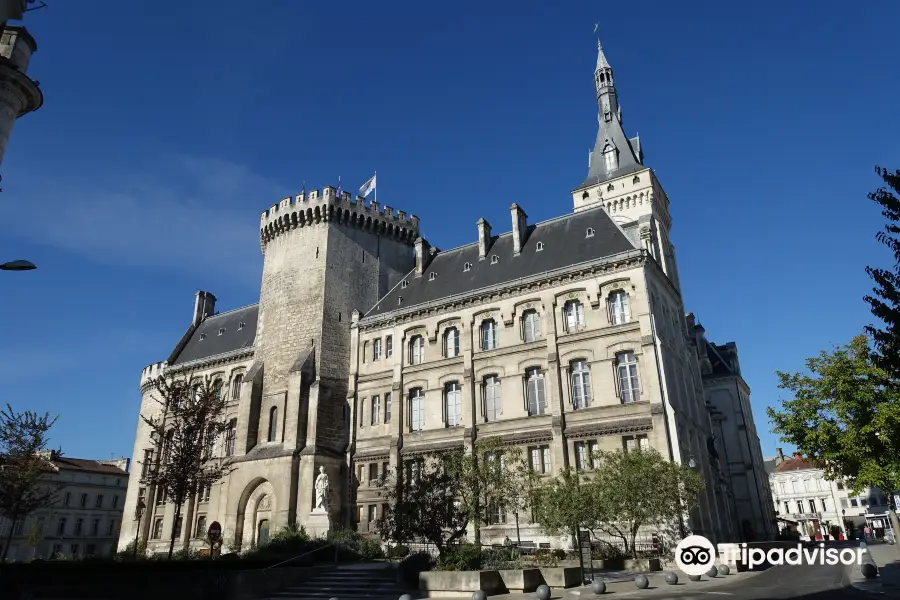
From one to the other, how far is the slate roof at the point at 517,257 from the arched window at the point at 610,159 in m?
22.4

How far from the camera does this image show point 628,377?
28.3 metres

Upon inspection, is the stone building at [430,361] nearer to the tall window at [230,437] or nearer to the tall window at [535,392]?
the tall window at [535,392]

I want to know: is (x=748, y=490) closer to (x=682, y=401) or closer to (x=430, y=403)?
(x=682, y=401)

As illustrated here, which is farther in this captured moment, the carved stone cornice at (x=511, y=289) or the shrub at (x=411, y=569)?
the carved stone cornice at (x=511, y=289)

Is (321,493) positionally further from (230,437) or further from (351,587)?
(230,437)

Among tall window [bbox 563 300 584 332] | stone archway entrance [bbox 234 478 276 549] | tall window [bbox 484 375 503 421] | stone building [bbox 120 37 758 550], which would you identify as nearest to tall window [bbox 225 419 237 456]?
stone building [bbox 120 37 758 550]

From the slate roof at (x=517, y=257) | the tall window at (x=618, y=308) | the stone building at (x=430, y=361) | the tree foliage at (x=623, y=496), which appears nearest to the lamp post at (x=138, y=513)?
the stone building at (x=430, y=361)

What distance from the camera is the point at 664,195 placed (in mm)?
55156

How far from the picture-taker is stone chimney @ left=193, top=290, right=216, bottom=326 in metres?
52.0

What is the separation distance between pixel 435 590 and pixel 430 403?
16768 millimetres

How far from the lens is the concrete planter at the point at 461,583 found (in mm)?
15953

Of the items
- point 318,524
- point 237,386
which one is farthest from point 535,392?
point 237,386

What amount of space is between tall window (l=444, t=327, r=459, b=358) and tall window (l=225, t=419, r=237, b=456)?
53.3 ft

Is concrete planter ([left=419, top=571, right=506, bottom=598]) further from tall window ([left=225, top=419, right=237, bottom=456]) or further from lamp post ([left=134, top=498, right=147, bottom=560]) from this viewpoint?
lamp post ([left=134, top=498, right=147, bottom=560])
